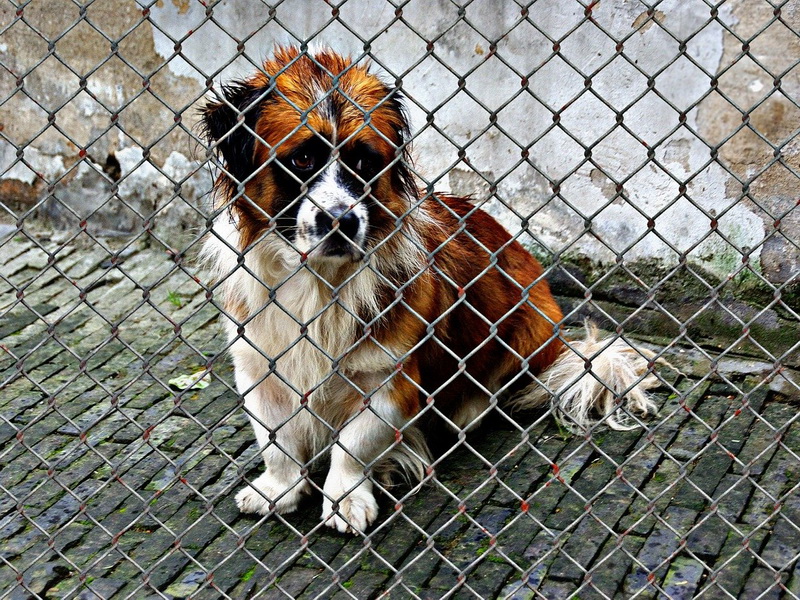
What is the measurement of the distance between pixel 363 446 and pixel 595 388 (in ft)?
3.85

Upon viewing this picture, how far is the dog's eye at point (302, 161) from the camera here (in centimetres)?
283

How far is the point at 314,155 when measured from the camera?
2848 millimetres

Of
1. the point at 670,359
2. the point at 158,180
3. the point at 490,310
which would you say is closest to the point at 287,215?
the point at 490,310

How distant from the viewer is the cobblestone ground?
8.96 feet

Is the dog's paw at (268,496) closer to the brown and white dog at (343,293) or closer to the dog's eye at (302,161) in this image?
the brown and white dog at (343,293)

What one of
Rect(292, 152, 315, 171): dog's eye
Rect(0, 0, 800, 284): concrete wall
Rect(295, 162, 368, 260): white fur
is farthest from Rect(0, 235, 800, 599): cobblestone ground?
Rect(0, 0, 800, 284): concrete wall

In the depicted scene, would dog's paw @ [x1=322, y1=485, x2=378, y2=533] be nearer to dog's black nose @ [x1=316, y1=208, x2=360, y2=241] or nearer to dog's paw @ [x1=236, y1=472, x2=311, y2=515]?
dog's paw @ [x1=236, y1=472, x2=311, y2=515]

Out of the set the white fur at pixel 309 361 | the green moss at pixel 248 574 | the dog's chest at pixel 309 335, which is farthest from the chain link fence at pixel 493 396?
the dog's chest at pixel 309 335

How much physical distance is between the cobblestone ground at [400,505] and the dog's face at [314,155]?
454 mm

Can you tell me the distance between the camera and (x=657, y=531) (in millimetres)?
3145

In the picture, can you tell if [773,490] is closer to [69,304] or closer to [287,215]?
[287,215]

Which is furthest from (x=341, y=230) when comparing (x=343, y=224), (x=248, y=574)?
(x=248, y=574)

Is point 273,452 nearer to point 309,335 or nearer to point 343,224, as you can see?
point 309,335

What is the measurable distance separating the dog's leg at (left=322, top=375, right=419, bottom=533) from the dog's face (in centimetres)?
58
